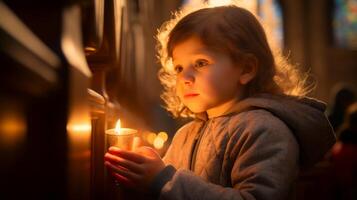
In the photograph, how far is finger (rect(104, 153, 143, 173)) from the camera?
78 centimetres

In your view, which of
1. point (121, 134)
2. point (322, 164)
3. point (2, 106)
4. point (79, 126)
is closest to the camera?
point (2, 106)

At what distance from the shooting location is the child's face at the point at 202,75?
925 millimetres

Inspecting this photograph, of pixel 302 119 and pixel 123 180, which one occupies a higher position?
pixel 302 119

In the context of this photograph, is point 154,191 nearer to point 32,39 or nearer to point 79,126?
point 79,126

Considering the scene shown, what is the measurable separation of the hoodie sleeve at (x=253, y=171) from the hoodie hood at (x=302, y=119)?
2.1 inches

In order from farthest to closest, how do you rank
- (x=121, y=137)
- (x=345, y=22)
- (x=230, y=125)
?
(x=345, y=22) → (x=230, y=125) → (x=121, y=137)

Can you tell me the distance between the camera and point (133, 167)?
2.57ft

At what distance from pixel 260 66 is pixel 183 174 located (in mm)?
354

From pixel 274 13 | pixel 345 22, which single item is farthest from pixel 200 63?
pixel 345 22

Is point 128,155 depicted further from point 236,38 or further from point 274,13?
point 274,13

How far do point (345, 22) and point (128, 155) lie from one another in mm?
9699

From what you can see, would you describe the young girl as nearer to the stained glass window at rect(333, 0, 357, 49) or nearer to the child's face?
the child's face

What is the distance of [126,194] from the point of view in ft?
2.90

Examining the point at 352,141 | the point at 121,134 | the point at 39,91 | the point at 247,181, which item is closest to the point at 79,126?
the point at 39,91
